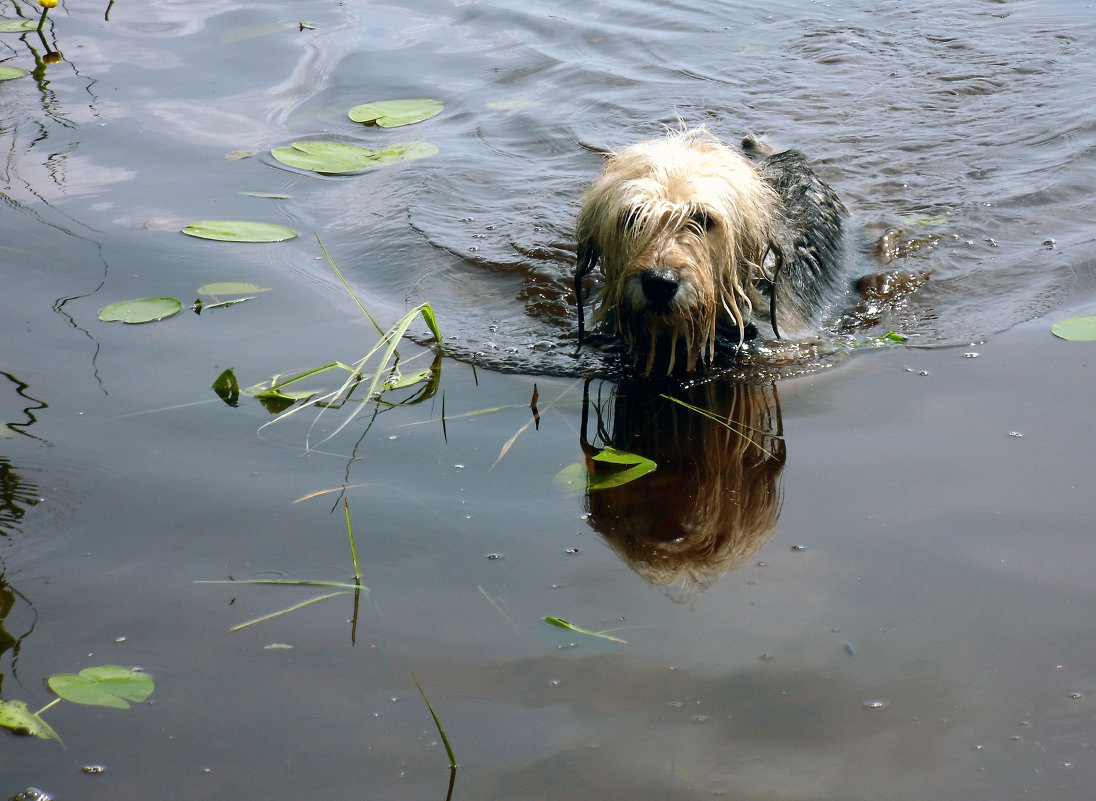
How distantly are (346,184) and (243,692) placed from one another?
492 cm

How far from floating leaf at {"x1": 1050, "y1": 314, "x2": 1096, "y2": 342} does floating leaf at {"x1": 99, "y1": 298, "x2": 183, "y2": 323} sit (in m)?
4.46

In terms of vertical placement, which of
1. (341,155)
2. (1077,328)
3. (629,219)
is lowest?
(1077,328)

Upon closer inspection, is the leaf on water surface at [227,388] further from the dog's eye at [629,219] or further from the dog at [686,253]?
the dog's eye at [629,219]

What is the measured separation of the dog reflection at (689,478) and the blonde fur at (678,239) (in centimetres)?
34

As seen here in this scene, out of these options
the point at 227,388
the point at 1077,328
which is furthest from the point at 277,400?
the point at 1077,328

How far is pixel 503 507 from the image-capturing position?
158 inches

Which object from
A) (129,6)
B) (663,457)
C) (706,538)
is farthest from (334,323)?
(129,6)

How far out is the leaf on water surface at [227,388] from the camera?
4652 millimetres

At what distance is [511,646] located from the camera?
3.31m

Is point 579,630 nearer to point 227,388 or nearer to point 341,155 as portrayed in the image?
point 227,388

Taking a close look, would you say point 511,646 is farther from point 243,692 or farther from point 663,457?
point 663,457

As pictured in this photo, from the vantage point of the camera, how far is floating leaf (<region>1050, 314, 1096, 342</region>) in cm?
525

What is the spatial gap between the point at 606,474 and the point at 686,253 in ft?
4.09

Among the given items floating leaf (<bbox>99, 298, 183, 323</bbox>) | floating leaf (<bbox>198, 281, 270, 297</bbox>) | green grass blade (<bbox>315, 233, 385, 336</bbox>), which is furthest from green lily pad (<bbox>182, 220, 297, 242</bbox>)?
floating leaf (<bbox>99, 298, 183, 323</bbox>)
